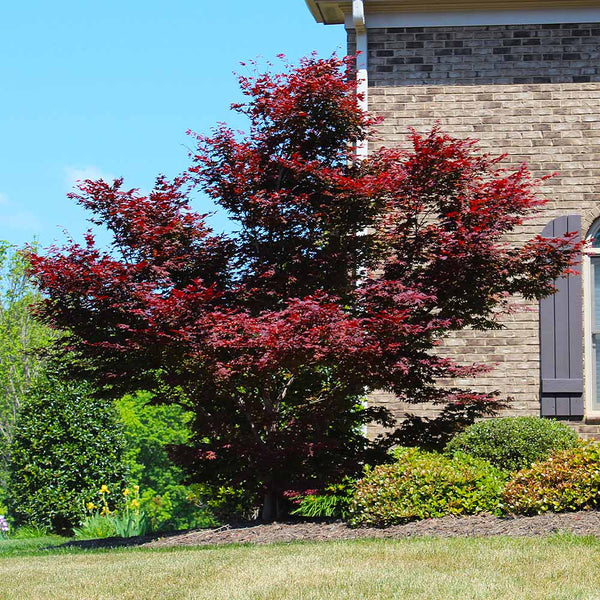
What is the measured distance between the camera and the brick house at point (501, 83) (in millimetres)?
10750

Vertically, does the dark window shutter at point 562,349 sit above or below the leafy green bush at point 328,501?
above

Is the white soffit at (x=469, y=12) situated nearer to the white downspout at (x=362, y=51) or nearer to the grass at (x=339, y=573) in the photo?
the white downspout at (x=362, y=51)

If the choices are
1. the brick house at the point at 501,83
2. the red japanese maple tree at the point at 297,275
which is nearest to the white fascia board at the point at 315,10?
the brick house at the point at 501,83

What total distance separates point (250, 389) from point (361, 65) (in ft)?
14.3

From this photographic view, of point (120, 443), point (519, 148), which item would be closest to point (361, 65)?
point (519, 148)

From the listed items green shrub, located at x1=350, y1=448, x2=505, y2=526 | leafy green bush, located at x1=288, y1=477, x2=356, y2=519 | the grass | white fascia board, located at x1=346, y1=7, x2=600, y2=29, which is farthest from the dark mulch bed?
white fascia board, located at x1=346, y1=7, x2=600, y2=29

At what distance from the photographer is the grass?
5262mm

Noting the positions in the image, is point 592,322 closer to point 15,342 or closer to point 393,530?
point 393,530

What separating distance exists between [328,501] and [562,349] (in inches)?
138

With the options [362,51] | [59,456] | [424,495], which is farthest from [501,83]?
[59,456]

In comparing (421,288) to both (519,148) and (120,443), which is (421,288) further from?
(120,443)

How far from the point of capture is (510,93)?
36.1 feet

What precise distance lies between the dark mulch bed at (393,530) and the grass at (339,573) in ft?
1.41

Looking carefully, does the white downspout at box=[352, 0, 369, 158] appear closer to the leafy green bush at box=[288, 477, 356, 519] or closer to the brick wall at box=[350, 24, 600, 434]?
the brick wall at box=[350, 24, 600, 434]
